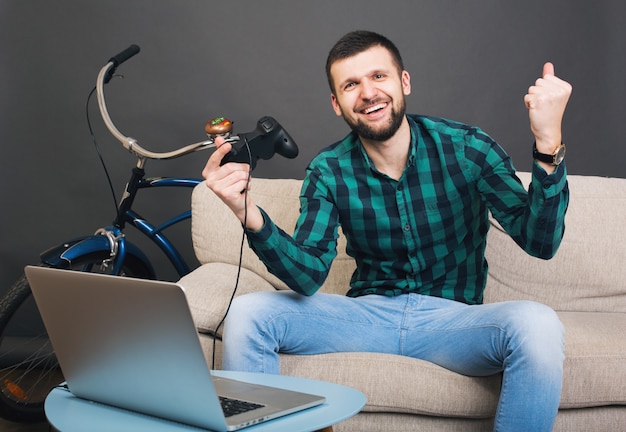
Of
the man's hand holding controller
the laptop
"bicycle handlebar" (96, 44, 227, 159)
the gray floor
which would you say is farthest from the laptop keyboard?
the gray floor

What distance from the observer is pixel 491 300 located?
94.5 inches

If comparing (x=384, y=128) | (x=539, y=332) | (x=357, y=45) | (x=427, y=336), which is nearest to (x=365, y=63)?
(x=357, y=45)

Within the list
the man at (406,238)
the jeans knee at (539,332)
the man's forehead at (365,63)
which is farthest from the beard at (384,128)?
the jeans knee at (539,332)

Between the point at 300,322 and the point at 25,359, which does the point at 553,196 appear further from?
the point at 25,359

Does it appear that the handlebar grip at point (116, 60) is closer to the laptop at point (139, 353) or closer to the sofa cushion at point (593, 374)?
the laptop at point (139, 353)

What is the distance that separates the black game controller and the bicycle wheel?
90 cm

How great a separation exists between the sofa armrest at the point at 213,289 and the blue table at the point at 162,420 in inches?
23.6

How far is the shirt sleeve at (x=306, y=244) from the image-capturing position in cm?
172

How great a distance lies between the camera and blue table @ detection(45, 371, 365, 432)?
1.14 m

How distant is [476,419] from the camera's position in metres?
1.83

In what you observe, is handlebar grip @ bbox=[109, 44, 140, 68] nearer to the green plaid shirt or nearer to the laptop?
the green plaid shirt

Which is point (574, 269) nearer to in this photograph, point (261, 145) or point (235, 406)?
point (261, 145)

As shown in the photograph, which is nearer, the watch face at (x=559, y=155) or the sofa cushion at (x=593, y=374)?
the watch face at (x=559, y=155)

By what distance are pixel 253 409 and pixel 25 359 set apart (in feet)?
6.85
